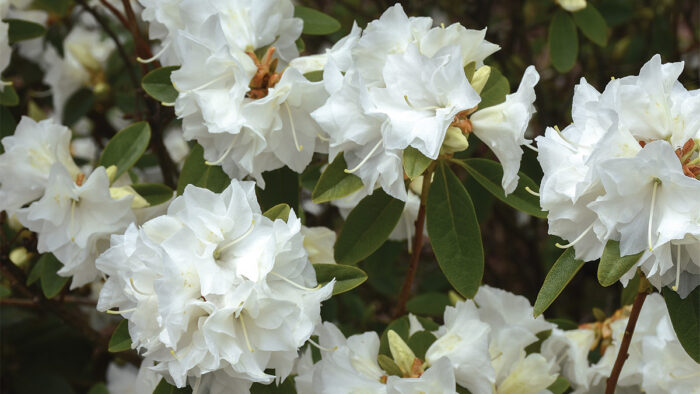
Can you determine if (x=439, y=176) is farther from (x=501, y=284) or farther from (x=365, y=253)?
(x=501, y=284)

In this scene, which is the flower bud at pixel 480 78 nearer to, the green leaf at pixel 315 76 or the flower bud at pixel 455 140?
the flower bud at pixel 455 140

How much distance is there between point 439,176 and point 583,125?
0.89 ft

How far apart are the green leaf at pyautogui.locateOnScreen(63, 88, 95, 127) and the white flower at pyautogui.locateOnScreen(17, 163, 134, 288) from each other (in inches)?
28.1

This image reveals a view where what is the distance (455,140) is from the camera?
1060 mm

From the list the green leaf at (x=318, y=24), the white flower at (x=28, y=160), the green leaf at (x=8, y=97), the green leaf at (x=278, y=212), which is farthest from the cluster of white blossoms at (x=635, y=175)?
the green leaf at (x=8, y=97)

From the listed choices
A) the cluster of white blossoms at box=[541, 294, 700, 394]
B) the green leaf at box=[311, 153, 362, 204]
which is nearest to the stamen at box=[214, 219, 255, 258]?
the green leaf at box=[311, 153, 362, 204]

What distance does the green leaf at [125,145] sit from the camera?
4.50 ft

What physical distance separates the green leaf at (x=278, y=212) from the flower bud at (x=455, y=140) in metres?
0.23

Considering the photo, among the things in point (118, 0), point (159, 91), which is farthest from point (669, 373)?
Result: point (118, 0)

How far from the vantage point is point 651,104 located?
0.95 metres

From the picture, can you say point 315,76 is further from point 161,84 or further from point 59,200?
point 59,200

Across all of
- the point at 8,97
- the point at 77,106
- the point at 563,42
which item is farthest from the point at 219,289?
the point at 77,106

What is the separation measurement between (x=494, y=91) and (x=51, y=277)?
79cm

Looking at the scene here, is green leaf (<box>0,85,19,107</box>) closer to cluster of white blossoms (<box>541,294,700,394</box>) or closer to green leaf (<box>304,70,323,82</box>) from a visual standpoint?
green leaf (<box>304,70,323,82</box>)
